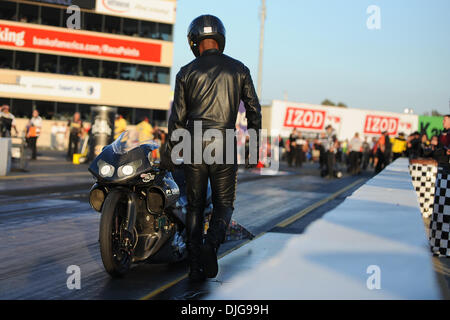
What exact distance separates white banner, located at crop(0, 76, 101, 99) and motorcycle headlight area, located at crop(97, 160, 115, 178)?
38533 millimetres

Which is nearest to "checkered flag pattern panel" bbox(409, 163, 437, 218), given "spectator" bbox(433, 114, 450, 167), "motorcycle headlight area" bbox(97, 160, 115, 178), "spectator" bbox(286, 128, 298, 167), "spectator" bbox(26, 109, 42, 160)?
"spectator" bbox(433, 114, 450, 167)

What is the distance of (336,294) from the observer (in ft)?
15.3

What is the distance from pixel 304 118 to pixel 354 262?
42.1m

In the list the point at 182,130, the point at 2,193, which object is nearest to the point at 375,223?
the point at 182,130

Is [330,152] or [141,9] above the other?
[141,9]

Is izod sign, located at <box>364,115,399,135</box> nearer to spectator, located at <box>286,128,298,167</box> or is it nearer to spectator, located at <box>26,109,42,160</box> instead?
spectator, located at <box>286,128,298,167</box>

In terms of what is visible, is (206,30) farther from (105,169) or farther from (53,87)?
(53,87)

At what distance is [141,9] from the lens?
150 ft

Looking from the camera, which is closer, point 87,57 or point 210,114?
point 210,114

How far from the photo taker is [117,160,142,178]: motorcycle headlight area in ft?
16.9

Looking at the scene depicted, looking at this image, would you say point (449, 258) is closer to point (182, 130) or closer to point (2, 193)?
point (182, 130)

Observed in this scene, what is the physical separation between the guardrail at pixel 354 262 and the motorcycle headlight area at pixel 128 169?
3.80 feet

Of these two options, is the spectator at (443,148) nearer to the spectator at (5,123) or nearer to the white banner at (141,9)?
the spectator at (5,123)

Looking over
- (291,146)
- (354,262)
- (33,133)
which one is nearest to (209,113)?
(354,262)
